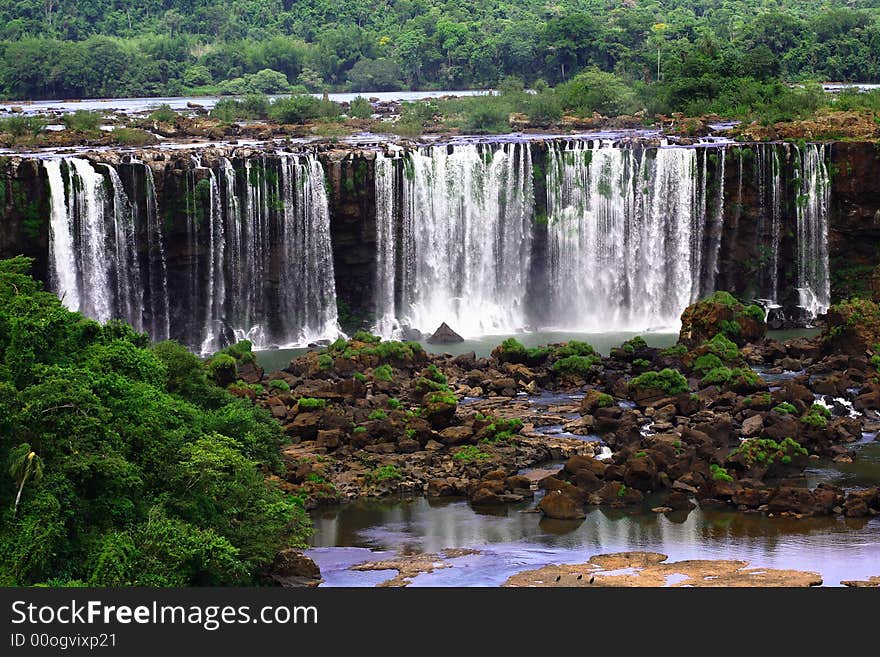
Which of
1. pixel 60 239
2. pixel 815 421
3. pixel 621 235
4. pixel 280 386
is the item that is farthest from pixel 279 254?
pixel 815 421

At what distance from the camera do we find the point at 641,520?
34.2 metres

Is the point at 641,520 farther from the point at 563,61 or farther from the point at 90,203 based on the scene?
the point at 563,61

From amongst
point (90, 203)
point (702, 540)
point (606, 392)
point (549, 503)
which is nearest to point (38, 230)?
Result: point (90, 203)

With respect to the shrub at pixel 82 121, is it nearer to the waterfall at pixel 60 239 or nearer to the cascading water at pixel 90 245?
the cascading water at pixel 90 245

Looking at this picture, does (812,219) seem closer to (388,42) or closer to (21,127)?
(21,127)

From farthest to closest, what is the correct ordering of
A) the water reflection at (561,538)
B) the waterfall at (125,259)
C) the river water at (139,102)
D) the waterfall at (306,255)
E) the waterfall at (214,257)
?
the river water at (139,102) → the waterfall at (306,255) → the waterfall at (214,257) → the waterfall at (125,259) → the water reflection at (561,538)

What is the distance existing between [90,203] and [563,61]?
2029 inches

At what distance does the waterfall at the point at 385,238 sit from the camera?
55562 mm

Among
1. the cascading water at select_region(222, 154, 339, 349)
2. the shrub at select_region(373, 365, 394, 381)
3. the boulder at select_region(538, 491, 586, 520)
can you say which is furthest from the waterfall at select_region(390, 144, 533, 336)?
the boulder at select_region(538, 491, 586, 520)

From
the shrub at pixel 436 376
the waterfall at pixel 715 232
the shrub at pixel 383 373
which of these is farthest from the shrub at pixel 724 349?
the waterfall at pixel 715 232

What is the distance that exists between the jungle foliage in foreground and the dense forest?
51.7 m

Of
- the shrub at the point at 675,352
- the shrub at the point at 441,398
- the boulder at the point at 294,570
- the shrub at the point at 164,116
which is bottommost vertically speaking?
the boulder at the point at 294,570

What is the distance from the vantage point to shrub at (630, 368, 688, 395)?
42.7m

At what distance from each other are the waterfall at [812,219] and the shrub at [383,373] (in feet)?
59.0
